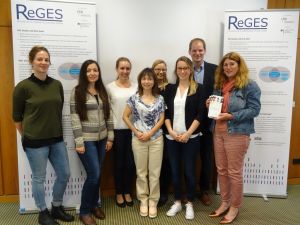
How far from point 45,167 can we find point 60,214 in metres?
0.58

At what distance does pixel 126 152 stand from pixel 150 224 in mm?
773

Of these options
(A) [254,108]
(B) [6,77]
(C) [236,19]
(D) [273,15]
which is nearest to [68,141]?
(B) [6,77]

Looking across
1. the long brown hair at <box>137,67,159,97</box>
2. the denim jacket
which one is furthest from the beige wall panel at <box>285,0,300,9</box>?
the long brown hair at <box>137,67,159,97</box>

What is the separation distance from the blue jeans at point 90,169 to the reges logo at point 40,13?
1.30 m

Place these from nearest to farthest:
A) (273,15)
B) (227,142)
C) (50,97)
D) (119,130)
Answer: (50,97)
(227,142)
(119,130)
(273,15)

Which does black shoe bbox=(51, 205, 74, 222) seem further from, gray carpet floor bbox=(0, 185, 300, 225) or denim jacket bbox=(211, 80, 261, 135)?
denim jacket bbox=(211, 80, 261, 135)

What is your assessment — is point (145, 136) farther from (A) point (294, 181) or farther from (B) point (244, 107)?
(A) point (294, 181)

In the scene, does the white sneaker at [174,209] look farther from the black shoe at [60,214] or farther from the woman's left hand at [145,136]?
the black shoe at [60,214]

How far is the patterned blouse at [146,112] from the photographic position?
109 inches

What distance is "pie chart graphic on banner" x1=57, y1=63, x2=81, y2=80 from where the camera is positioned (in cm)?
295

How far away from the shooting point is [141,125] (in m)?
2.81

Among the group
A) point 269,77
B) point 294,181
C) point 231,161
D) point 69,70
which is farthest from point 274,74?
point 69,70

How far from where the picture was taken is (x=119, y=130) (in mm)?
2996

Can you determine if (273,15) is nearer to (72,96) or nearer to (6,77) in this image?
(72,96)
